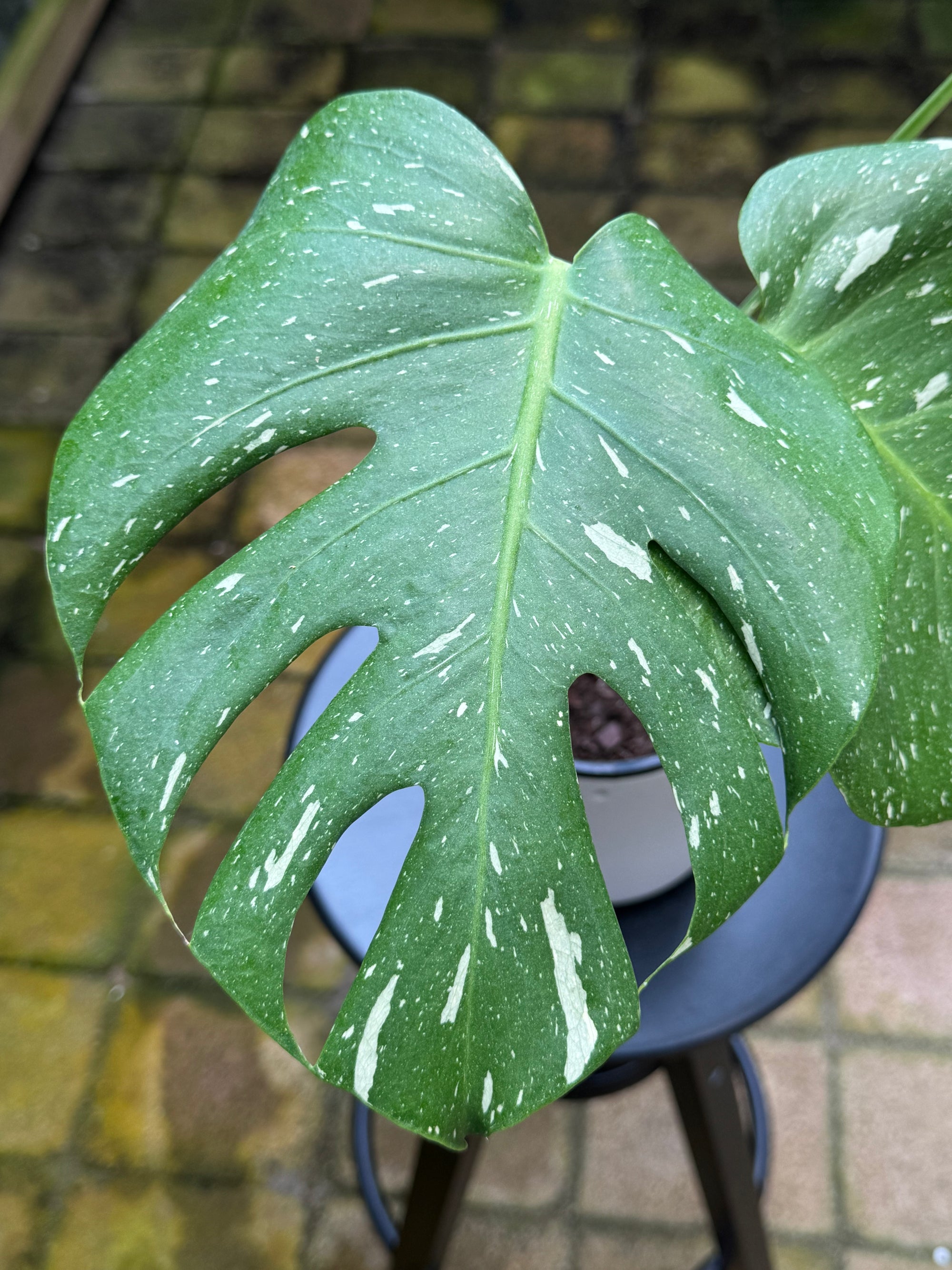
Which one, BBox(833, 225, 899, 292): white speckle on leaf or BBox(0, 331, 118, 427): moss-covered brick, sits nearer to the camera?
BBox(833, 225, 899, 292): white speckle on leaf

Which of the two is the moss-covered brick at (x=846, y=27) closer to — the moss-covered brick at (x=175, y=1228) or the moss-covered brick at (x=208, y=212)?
the moss-covered brick at (x=208, y=212)

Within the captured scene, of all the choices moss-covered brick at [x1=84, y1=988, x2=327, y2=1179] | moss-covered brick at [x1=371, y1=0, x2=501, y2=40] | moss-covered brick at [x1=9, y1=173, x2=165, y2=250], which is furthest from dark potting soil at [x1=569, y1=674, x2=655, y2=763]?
moss-covered brick at [x1=371, y1=0, x2=501, y2=40]

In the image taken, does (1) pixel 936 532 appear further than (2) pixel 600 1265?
No

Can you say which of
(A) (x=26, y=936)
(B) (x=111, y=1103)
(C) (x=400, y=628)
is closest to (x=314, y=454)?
(A) (x=26, y=936)

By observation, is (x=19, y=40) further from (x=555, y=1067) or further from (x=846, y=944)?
(x=555, y=1067)

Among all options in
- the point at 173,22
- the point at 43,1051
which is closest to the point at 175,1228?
the point at 43,1051

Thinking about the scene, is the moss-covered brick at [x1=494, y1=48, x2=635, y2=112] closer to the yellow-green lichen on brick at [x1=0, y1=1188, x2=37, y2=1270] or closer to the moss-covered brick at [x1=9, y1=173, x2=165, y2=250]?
the moss-covered brick at [x1=9, y1=173, x2=165, y2=250]

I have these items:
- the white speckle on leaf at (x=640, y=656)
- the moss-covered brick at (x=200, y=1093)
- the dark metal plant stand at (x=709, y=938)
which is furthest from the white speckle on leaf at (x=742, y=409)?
the moss-covered brick at (x=200, y=1093)
